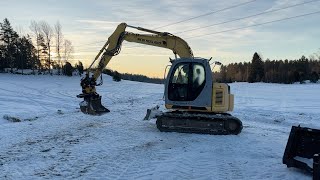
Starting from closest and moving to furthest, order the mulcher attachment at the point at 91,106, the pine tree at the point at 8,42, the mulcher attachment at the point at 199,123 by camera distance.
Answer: the mulcher attachment at the point at 199,123 < the mulcher attachment at the point at 91,106 < the pine tree at the point at 8,42

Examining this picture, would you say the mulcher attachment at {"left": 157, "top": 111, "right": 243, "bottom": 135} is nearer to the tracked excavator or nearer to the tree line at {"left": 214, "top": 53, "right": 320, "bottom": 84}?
the tracked excavator

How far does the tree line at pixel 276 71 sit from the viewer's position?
4040 inches

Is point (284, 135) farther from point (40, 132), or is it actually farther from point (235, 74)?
point (235, 74)

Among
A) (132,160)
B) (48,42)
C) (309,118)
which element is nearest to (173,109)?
(132,160)

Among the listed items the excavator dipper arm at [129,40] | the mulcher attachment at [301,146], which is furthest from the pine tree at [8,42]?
the mulcher attachment at [301,146]

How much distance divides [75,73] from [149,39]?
203 ft

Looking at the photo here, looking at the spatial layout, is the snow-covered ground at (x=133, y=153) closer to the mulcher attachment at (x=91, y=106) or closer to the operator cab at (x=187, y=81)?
the mulcher attachment at (x=91, y=106)

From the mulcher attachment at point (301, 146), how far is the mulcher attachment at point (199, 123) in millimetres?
5129

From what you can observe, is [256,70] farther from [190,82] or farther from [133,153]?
[133,153]

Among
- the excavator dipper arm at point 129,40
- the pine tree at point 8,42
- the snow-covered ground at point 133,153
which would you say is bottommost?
the snow-covered ground at point 133,153

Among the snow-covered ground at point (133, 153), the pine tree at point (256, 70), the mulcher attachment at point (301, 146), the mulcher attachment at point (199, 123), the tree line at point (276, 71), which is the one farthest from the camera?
the pine tree at point (256, 70)

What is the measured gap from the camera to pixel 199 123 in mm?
14188

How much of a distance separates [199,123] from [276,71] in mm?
129627

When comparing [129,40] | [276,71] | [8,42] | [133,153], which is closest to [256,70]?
[276,71]
